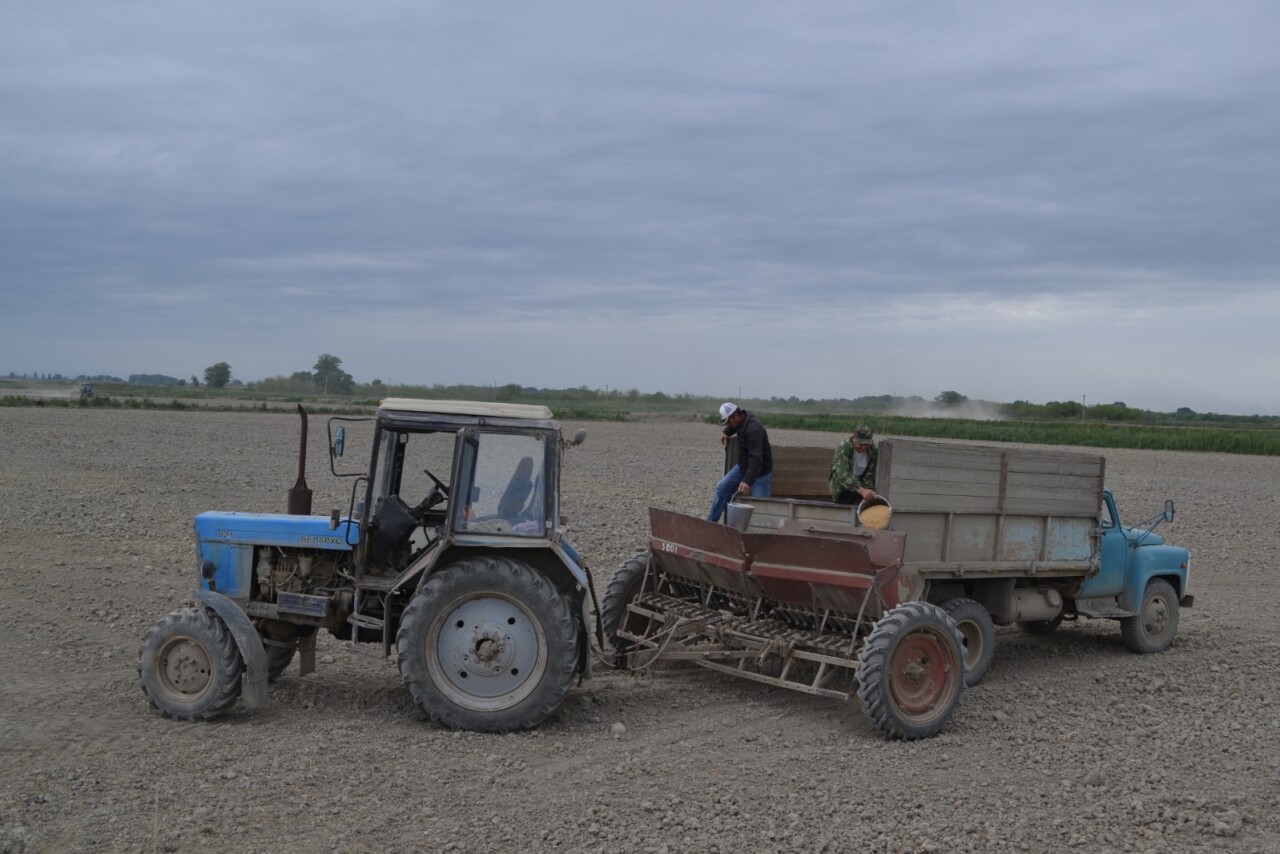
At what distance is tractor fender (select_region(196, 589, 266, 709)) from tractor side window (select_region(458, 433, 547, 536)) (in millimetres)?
1601

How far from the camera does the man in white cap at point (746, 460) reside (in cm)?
1114

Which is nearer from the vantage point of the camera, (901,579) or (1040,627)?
(901,579)

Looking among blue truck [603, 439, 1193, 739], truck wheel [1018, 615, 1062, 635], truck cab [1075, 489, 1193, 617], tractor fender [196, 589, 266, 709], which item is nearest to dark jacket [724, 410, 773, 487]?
blue truck [603, 439, 1193, 739]

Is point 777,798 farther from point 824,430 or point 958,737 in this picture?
point 824,430

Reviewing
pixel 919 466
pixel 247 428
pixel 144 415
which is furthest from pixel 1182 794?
pixel 144 415

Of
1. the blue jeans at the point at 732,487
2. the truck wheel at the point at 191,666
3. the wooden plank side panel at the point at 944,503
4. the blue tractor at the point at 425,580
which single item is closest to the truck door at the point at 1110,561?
the wooden plank side panel at the point at 944,503

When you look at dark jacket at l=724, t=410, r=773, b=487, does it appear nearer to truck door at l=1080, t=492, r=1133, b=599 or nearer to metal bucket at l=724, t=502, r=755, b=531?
metal bucket at l=724, t=502, r=755, b=531

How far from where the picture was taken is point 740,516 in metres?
10.1

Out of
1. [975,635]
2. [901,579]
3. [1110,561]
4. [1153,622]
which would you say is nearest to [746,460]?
[975,635]

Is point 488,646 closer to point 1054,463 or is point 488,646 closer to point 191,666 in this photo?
point 191,666

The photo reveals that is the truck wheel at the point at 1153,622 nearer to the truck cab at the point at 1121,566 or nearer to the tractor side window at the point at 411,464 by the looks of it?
the truck cab at the point at 1121,566

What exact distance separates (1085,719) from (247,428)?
41876mm

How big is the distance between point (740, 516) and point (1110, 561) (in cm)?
398

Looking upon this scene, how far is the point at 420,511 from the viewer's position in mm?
8438
